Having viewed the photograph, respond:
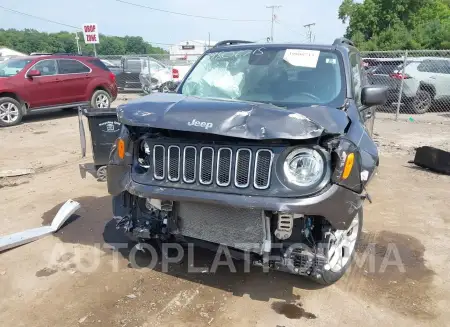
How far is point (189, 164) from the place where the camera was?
2945 mm

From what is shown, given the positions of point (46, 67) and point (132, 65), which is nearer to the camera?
point (46, 67)

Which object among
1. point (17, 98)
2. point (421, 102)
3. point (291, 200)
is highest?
point (291, 200)

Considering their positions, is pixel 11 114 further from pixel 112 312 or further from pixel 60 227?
pixel 112 312

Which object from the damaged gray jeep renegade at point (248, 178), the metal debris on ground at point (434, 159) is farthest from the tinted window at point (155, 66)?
the damaged gray jeep renegade at point (248, 178)

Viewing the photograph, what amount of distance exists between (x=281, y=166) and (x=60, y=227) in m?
Answer: 2.85

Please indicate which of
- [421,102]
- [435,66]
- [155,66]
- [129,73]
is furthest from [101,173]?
[129,73]

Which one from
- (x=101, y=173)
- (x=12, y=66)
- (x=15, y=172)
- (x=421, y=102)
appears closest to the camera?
(x=101, y=173)

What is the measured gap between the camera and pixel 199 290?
10.9 ft

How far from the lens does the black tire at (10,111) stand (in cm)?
1060

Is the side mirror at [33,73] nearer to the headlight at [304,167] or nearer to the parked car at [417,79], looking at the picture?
the parked car at [417,79]

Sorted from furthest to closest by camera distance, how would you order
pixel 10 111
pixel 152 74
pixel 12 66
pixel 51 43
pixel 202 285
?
1. pixel 51 43
2. pixel 152 74
3. pixel 12 66
4. pixel 10 111
5. pixel 202 285

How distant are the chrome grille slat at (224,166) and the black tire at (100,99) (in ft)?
34.0

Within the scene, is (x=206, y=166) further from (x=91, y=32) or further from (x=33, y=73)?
(x=91, y=32)

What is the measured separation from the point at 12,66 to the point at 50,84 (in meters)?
1.05
